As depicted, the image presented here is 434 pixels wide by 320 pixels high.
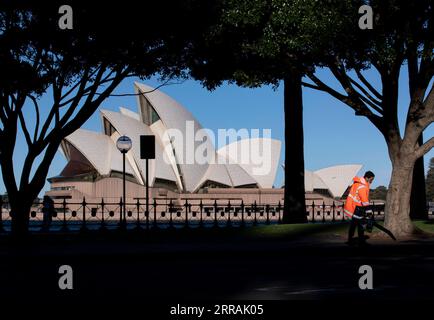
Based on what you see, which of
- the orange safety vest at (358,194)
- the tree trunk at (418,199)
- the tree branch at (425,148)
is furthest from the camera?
the tree trunk at (418,199)

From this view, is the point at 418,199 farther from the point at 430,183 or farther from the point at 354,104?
the point at 430,183

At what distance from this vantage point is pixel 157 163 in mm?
75875

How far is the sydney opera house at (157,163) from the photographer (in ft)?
238

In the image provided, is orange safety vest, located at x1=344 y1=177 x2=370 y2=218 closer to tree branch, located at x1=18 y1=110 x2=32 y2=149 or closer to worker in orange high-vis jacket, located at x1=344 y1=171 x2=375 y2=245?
worker in orange high-vis jacket, located at x1=344 y1=171 x2=375 y2=245

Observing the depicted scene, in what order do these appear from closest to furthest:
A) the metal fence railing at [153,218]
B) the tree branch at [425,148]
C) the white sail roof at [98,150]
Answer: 1. the tree branch at [425,148]
2. the metal fence railing at [153,218]
3. the white sail roof at [98,150]


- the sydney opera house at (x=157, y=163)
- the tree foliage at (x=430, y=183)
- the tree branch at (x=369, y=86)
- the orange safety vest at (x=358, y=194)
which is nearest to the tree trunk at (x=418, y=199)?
the tree branch at (x=369, y=86)

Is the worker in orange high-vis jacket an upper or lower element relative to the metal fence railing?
upper

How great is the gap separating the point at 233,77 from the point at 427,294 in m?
13.8

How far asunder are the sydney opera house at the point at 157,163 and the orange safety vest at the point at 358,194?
5206 centimetres

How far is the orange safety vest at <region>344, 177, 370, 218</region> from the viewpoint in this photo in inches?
619

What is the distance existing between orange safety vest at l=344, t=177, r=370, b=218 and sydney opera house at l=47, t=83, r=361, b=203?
52.1 metres

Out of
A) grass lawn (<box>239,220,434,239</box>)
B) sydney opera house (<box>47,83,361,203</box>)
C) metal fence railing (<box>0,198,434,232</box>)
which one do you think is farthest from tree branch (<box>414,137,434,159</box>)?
sydney opera house (<box>47,83,361,203</box>)

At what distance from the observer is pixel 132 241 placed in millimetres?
20391

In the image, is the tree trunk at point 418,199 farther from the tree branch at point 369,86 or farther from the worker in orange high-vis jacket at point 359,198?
the worker in orange high-vis jacket at point 359,198
